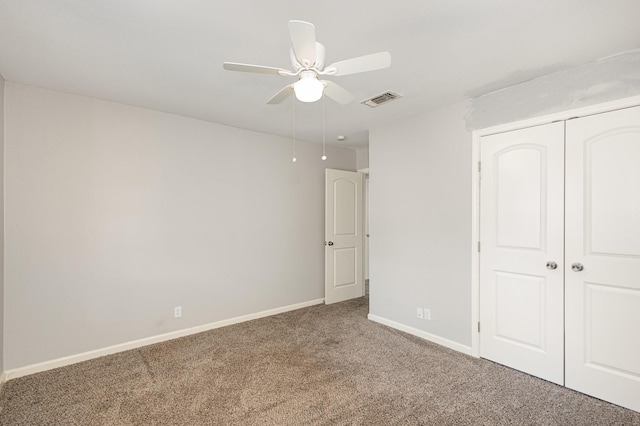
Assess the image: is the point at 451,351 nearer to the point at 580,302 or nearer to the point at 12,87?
the point at 580,302

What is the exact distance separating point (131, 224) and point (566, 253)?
13.0 feet

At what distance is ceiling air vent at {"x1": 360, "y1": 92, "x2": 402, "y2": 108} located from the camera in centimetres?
293

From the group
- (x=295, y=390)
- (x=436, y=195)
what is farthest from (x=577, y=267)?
(x=295, y=390)

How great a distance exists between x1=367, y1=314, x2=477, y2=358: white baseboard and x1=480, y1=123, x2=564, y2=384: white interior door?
0.19m

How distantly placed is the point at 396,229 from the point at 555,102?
1915 millimetres

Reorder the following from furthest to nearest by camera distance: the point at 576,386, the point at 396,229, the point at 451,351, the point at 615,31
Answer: the point at 396,229 < the point at 451,351 < the point at 576,386 < the point at 615,31

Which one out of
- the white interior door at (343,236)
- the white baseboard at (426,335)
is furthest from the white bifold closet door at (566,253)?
the white interior door at (343,236)

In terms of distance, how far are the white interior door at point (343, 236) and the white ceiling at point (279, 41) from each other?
2.07 m

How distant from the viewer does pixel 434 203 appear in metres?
3.33

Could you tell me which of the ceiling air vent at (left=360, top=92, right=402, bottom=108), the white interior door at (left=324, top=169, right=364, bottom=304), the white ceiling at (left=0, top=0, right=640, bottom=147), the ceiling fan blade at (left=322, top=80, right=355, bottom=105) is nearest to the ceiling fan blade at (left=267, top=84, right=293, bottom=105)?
the ceiling fan blade at (left=322, top=80, right=355, bottom=105)

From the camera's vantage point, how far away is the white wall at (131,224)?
8.89 ft

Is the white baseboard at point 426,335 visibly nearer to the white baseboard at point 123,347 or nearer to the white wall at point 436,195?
the white wall at point 436,195

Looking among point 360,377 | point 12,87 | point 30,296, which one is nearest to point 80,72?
point 12,87

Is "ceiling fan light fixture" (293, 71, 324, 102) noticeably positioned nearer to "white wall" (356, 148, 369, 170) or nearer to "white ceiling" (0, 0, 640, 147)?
"white ceiling" (0, 0, 640, 147)
